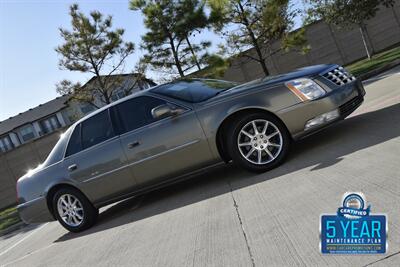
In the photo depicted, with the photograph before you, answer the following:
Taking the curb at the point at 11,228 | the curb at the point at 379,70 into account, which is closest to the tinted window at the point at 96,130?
the curb at the point at 11,228

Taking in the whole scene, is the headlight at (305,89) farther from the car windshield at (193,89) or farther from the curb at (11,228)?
the curb at (11,228)

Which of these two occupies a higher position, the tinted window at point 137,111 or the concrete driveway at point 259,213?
the tinted window at point 137,111

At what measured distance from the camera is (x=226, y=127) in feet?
18.0

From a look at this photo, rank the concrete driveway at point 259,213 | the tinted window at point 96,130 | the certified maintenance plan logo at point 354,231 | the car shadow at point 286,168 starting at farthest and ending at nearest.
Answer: the tinted window at point 96,130 → the car shadow at point 286,168 → the concrete driveway at point 259,213 → the certified maintenance plan logo at point 354,231

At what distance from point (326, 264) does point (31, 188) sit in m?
5.27

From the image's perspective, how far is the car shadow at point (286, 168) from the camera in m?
5.18

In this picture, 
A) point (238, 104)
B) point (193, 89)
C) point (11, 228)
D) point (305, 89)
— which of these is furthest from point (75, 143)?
point (11, 228)

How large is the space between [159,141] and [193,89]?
0.90 m

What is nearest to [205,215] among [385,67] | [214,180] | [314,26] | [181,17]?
[214,180]

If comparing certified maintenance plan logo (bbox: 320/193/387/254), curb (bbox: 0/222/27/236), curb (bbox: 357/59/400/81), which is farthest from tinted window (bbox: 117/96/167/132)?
curb (bbox: 357/59/400/81)

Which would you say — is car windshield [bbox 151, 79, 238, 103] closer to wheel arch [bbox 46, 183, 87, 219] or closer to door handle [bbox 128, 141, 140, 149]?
door handle [bbox 128, 141, 140, 149]

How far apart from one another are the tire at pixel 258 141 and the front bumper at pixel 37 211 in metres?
3.13

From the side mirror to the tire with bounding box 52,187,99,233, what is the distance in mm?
1863

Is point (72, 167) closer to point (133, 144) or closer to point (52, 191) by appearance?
point (52, 191)
